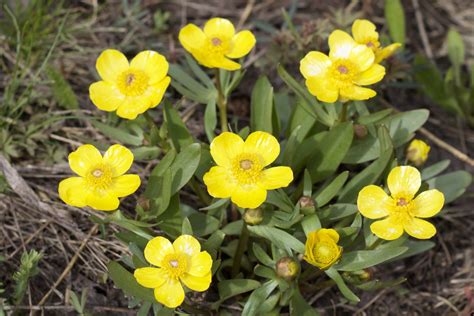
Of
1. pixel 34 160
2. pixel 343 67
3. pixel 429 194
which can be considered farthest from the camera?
pixel 34 160

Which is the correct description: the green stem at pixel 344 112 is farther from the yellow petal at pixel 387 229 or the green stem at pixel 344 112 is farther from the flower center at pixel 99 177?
the flower center at pixel 99 177

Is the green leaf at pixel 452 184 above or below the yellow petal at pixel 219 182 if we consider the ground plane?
below

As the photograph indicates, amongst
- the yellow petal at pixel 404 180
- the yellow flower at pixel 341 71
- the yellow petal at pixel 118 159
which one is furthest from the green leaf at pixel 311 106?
the yellow petal at pixel 118 159

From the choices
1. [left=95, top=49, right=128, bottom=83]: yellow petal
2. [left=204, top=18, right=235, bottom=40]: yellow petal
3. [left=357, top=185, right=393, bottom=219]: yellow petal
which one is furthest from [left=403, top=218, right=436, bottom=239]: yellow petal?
[left=95, top=49, right=128, bottom=83]: yellow petal

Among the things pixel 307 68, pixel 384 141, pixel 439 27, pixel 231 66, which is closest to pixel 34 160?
pixel 231 66

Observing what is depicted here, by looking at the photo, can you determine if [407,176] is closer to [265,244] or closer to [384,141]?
[384,141]
